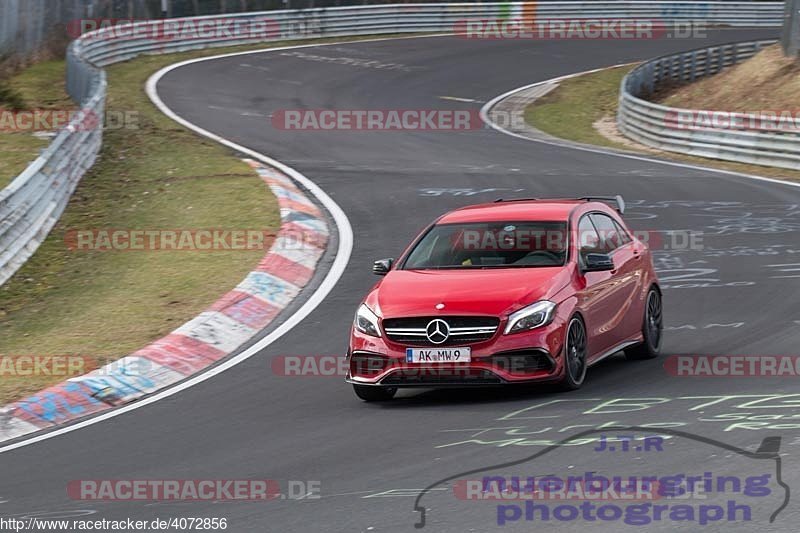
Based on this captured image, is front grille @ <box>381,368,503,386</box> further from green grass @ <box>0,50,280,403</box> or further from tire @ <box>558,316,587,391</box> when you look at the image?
green grass @ <box>0,50,280,403</box>

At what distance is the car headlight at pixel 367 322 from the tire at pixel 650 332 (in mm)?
2547

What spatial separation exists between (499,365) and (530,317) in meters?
0.42

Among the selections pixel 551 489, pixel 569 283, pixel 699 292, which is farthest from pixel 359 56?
pixel 551 489

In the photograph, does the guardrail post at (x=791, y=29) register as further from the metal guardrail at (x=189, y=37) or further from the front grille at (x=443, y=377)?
the front grille at (x=443, y=377)

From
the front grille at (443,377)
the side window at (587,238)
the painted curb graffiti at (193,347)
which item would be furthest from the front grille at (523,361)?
the painted curb graffiti at (193,347)

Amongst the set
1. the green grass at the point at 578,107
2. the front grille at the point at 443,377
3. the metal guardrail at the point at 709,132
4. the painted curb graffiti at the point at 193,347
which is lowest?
the green grass at the point at 578,107

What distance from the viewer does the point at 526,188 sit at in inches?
852

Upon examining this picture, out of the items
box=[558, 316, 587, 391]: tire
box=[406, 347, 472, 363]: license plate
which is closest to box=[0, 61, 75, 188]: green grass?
box=[406, 347, 472, 363]: license plate

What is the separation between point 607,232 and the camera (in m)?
11.8

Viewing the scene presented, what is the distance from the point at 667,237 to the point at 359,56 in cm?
2898

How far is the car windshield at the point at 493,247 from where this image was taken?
1071 centimetres

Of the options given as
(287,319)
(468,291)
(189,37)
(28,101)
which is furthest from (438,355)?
(189,37)

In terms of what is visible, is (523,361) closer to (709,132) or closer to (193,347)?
(193,347)

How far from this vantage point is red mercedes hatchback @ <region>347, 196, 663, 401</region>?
384 inches
